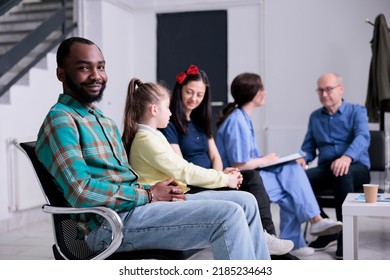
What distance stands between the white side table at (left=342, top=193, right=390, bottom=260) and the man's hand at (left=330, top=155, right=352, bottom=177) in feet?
2.30

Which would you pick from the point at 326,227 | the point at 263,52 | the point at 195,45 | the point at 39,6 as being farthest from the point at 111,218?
the point at 39,6

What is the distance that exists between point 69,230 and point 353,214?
1.05m

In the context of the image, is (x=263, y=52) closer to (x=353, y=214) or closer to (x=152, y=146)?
(x=353, y=214)

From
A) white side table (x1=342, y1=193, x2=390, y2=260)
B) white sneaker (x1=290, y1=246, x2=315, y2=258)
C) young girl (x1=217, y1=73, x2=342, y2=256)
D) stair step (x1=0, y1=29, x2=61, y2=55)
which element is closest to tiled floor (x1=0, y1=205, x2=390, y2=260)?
white sneaker (x1=290, y1=246, x2=315, y2=258)

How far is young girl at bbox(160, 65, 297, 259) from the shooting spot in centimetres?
234

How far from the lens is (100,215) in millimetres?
1469

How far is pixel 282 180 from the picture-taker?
271 cm

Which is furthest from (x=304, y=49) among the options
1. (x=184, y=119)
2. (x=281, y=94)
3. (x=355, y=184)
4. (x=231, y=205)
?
(x=231, y=205)

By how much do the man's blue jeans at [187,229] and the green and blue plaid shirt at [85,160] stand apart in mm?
42

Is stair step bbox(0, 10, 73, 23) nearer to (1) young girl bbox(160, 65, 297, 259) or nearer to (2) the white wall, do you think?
(2) the white wall

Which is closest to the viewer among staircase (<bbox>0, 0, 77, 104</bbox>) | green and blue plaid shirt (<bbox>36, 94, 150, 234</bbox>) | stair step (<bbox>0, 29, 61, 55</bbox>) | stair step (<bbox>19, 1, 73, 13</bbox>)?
green and blue plaid shirt (<bbox>36, 94, 150, 234</bbox>)

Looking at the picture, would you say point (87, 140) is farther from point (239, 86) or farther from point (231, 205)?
point (239, 86)

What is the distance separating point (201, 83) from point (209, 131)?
0.71ft

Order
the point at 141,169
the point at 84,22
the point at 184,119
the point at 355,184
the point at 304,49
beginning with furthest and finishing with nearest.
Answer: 1. the point at 84,22
2. the point at 304,49
3. the point at 355,184
4. the point at 184,119
5. the point at 141,169
